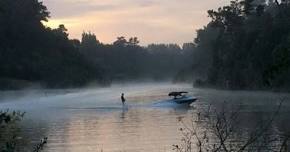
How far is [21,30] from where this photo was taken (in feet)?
430

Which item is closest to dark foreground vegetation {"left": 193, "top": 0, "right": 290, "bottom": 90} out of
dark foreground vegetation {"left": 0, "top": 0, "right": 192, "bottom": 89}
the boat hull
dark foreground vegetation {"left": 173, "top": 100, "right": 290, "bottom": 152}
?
the boat hull

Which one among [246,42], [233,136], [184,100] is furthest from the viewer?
[246,42]

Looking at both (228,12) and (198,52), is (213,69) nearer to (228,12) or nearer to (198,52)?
(228,12)

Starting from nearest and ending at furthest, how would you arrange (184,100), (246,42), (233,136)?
(233,136)
(184,100)
(246,42)

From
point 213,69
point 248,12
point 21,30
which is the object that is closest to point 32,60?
point 21,30

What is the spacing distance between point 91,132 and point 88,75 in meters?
112

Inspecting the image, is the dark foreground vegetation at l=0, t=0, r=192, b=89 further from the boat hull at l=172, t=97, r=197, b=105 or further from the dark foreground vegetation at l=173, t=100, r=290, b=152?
the dark foreground vegetation at l=173, t=100, r=290, b=152

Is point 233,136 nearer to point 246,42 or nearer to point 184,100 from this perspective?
point 184,100

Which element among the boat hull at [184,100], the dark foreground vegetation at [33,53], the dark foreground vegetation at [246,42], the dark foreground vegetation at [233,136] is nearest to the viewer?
the dark foreground vegetation at [233,136]

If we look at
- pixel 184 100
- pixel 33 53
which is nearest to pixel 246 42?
pixel 184 100

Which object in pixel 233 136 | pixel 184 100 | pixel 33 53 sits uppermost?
pixel 33 53

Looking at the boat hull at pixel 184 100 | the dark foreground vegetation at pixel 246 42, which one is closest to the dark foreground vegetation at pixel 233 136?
the boat hull at pixel 184 100

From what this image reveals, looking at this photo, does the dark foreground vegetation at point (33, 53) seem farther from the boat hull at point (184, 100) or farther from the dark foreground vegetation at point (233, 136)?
the dark foreground vegetation at point (233, 136)

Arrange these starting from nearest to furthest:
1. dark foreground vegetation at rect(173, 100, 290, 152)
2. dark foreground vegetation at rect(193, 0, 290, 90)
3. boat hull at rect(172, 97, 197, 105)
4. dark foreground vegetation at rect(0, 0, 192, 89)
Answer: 1. dark foreground vegetation at rect(173, 100, 290, 152)
2. boat hull at rect(172, 97, 197, 105)
3. dark foreground vegetation at rect(193, 0, 290, 90)
4. dark foreground vegetation at rect(0, 0, 192, 89)
